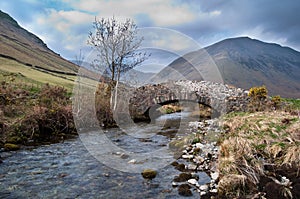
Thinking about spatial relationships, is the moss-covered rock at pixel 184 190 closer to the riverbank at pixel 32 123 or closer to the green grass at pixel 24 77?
the riverbank at pixel 32 123

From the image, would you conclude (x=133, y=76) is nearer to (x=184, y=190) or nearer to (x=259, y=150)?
(x=259, y=150)

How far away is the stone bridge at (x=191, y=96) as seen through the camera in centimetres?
2039

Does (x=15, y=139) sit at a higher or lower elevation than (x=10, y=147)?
higher

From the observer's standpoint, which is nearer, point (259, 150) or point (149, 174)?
point (149, 174)

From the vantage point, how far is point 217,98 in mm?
21000

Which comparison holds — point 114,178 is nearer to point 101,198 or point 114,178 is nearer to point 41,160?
point 101,198

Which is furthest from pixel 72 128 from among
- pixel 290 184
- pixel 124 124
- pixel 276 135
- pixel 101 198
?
pixel 290 184

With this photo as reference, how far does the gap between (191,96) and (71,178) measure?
15.1 m

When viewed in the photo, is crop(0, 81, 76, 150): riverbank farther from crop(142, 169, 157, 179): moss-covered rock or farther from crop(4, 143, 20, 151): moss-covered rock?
crop(142, 169, 157, 179): moss-covered rock

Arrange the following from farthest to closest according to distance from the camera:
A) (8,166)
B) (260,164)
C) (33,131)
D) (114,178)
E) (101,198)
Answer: (33,131) → (8,166) → (114,178) → (260,164) → (101,198)

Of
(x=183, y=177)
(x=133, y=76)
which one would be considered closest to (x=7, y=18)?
(x=133, y=76)

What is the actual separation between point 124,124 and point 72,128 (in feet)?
19.1

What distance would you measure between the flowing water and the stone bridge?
1209 centimetres

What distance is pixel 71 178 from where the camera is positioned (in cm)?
→ 831
